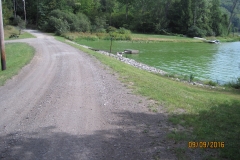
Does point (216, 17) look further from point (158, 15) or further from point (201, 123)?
point (201, 123)

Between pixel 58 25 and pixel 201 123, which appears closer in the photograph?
pixel 201 123

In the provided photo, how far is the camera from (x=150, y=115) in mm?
6848

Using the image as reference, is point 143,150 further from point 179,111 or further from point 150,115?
point 179,111

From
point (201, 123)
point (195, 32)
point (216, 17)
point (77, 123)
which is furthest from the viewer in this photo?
point (216, 17)

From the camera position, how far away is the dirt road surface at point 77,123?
482 centimetres

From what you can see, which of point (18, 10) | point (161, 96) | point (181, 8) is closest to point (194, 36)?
point (181, 8)

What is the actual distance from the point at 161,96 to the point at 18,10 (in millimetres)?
71306

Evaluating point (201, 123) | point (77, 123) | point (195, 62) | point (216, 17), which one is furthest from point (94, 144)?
point (216, 17)

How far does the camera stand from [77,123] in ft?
20.6
